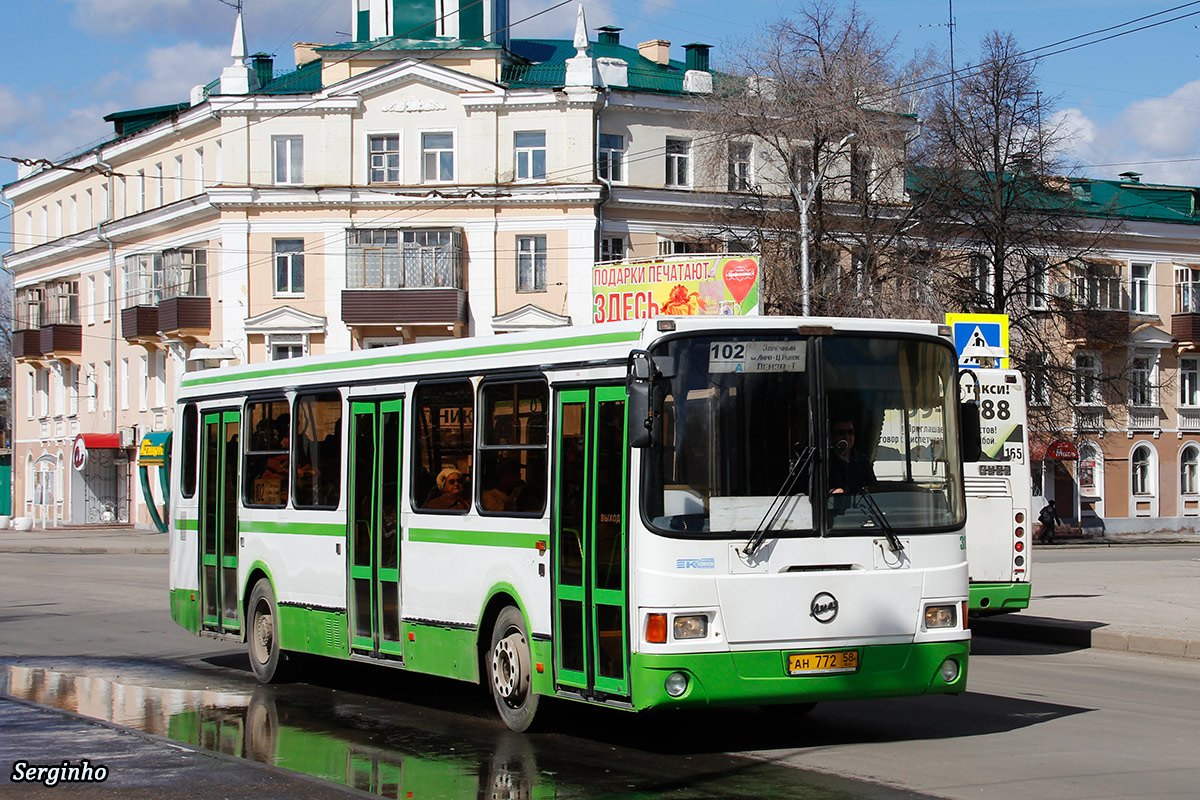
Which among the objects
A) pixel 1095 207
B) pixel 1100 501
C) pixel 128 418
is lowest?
pixel 1100 501

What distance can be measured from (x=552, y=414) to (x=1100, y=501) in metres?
50.2

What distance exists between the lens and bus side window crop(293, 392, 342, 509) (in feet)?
41.5

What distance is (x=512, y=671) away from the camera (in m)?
10.3

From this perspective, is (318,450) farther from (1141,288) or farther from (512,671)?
(1141,288)

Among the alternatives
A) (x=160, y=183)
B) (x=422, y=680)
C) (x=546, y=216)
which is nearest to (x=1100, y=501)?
(x=546, y=216)

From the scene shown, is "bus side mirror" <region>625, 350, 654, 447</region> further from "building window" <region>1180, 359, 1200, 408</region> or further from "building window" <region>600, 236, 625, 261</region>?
"building window" <region>1180, 359, 1200, 408</region>

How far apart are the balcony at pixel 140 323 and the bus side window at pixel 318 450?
136 feet

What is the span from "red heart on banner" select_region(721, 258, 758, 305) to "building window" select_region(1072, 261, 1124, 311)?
2572 cm

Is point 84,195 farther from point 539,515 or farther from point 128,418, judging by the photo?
point 539,515

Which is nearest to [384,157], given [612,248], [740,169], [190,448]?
[612,248]

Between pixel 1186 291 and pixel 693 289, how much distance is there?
43832mm

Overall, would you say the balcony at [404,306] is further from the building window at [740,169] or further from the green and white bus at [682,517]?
the green and white bus at [682,517]

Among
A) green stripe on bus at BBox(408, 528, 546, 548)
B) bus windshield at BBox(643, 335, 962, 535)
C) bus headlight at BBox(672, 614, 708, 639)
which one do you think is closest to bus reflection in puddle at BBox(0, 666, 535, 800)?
bus headlight at BBox(672, 614, 708, 639)

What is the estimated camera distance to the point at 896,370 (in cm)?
980
